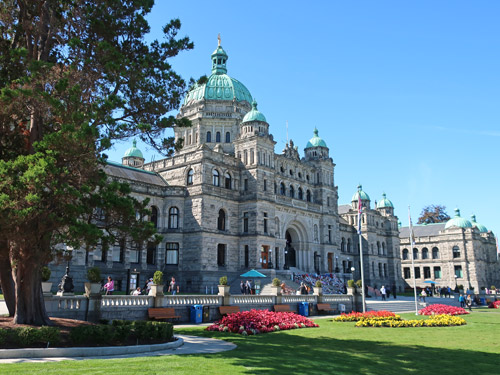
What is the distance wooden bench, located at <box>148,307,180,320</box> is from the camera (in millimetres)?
22375

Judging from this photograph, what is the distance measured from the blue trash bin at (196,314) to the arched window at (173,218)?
20515 millimetres

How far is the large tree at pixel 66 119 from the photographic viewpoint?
532 inches

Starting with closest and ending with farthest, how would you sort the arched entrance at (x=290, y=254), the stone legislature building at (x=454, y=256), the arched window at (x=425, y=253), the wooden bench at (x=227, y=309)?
1. the wooden bench at (x=227, y=309)
2. the arched entrance at (x=290, y=254)
3. the stone legislature building at (x=454, y=256)
4. the arched window at (x=425, y=253)

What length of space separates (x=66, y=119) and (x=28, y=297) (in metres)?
6.15

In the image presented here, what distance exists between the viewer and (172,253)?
44000 millimetres

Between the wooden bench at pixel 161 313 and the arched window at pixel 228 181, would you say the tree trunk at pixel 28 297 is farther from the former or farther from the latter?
the arched window at pixel 228 181

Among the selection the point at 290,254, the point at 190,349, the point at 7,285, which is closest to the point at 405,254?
the point at 290,254

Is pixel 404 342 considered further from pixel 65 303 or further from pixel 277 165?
pixel 277 165

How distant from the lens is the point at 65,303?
61.9 ft

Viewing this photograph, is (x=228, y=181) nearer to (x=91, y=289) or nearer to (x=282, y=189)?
(x=282, y=189)

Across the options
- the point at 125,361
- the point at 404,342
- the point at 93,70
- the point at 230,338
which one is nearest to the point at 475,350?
the point at 404,342

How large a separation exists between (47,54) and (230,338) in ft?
44.1

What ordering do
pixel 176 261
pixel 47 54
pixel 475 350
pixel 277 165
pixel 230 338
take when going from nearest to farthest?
pixel 475 350
pixel 47 54
pixel 230 338
pixel 176 261
pixel 277 165

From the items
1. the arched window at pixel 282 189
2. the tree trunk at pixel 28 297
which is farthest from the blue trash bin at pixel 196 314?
the arched window at pixel 282 189
